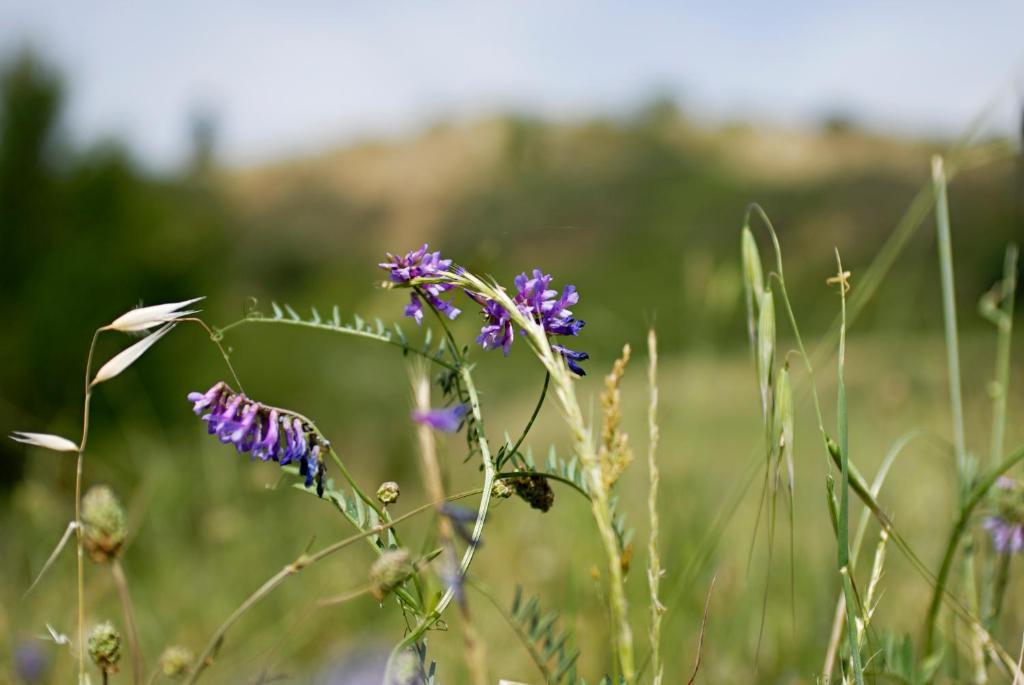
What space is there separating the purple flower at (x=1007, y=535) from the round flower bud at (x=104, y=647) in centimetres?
93

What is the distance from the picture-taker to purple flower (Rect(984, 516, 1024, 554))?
105 centimetres

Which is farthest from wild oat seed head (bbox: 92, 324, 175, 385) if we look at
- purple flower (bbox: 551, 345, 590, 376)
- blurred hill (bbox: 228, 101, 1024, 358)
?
blurred hill (bbox: 228, 101, 1024, 358)

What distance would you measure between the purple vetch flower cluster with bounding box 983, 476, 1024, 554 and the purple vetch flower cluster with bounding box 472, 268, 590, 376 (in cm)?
63

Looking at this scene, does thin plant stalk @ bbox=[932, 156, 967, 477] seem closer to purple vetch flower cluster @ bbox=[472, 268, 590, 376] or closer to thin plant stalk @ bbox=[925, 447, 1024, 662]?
thin plant stalk @ bbox=[925, 447, 1024, 662]

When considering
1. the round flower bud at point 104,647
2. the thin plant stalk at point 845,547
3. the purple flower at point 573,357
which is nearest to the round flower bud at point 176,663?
the round flower bud at point 104,647

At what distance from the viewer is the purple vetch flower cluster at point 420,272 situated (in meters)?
0.72

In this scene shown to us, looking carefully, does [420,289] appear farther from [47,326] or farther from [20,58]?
[20,58]

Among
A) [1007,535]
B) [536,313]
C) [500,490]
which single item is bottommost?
[1007,535]

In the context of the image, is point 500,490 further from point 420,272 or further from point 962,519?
point 962,519

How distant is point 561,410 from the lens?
60cm

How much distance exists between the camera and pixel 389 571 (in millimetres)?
558

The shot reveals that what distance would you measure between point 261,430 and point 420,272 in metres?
0.17

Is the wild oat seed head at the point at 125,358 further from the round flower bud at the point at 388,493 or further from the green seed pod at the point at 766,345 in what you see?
the green seed pod at the point at 766,345

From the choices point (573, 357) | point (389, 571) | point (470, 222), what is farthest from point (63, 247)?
point (470, 222)
